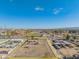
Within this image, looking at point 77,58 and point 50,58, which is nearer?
point 50,58

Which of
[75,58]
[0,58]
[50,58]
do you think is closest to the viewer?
[50,58]

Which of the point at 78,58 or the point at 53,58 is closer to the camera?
the point at 53,58

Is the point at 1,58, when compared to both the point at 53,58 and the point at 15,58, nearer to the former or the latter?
the point at 15,58

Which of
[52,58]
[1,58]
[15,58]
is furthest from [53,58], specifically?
[1,58]

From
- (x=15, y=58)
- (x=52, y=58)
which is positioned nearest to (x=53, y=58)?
(x=52, y=58)

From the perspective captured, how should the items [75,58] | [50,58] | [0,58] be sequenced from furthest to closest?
[75,58] → [0,58] → [50,58]

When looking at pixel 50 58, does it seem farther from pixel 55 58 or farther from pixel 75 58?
pixel 75 58

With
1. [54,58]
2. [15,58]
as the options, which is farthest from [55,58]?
[15,58]
